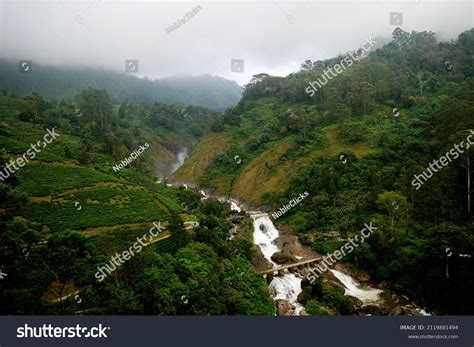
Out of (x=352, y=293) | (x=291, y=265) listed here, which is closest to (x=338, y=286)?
(x=352, y=293)

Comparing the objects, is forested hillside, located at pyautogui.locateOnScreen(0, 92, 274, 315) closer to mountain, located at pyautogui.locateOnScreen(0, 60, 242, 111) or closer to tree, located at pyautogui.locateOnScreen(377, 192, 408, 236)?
tree, located at pyautogui.locateOnScreen(377, 192, 408, 236)

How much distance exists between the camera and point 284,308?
25.2 metres

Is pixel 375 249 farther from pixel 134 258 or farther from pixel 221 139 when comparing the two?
pixel 221 139

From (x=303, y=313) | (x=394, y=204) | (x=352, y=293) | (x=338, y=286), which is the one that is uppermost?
(x=394, y=204)

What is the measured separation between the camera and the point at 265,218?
45.7m

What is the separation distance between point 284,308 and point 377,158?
1057 inches

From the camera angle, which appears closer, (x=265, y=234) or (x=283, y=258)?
(x=283, y=258)

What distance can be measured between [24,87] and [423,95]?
396 ft

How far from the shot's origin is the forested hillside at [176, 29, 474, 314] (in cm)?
2892

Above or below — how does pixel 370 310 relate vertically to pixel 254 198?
below

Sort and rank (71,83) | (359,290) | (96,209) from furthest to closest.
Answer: (71,83), (96,209), (359,290)

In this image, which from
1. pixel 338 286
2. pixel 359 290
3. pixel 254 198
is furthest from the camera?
pixel 254 198

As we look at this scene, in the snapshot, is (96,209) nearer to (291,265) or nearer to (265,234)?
(291,265)

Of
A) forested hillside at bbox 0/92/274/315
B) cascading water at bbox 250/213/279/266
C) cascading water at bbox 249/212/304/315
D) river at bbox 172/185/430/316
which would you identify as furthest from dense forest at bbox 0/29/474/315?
cascading water at bbox 250/213/279/266
